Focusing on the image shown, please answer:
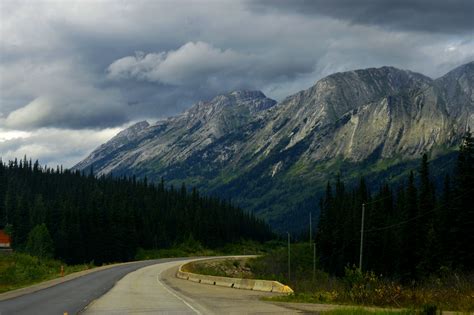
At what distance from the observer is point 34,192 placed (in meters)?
188

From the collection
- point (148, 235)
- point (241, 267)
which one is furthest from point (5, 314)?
point (148, 235)

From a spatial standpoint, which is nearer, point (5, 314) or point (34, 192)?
point (5, 314)

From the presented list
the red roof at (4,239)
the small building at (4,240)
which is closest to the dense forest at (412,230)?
the small building at (4,240)

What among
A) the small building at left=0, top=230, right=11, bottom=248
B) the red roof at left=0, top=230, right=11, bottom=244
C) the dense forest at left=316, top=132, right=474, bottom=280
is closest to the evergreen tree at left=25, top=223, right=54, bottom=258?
the small building at left=0, top=230, right=11, bottom=248

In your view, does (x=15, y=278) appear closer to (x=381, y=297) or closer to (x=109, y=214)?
(x=381, y=297)

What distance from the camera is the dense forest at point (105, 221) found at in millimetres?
112250

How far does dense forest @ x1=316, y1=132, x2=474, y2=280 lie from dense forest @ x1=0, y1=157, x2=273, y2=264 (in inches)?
1676

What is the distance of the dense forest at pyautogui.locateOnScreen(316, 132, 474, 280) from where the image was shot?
2400 inches

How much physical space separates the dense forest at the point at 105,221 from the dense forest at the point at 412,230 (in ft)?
140

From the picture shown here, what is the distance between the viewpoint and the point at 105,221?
119 metres

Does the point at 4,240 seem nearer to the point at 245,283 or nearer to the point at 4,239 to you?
the point at 4,239

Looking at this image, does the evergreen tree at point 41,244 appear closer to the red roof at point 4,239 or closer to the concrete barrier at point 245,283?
the red roof at point 4,239

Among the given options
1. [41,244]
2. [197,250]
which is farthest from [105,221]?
[197,250]

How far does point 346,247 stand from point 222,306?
77.9 metres
